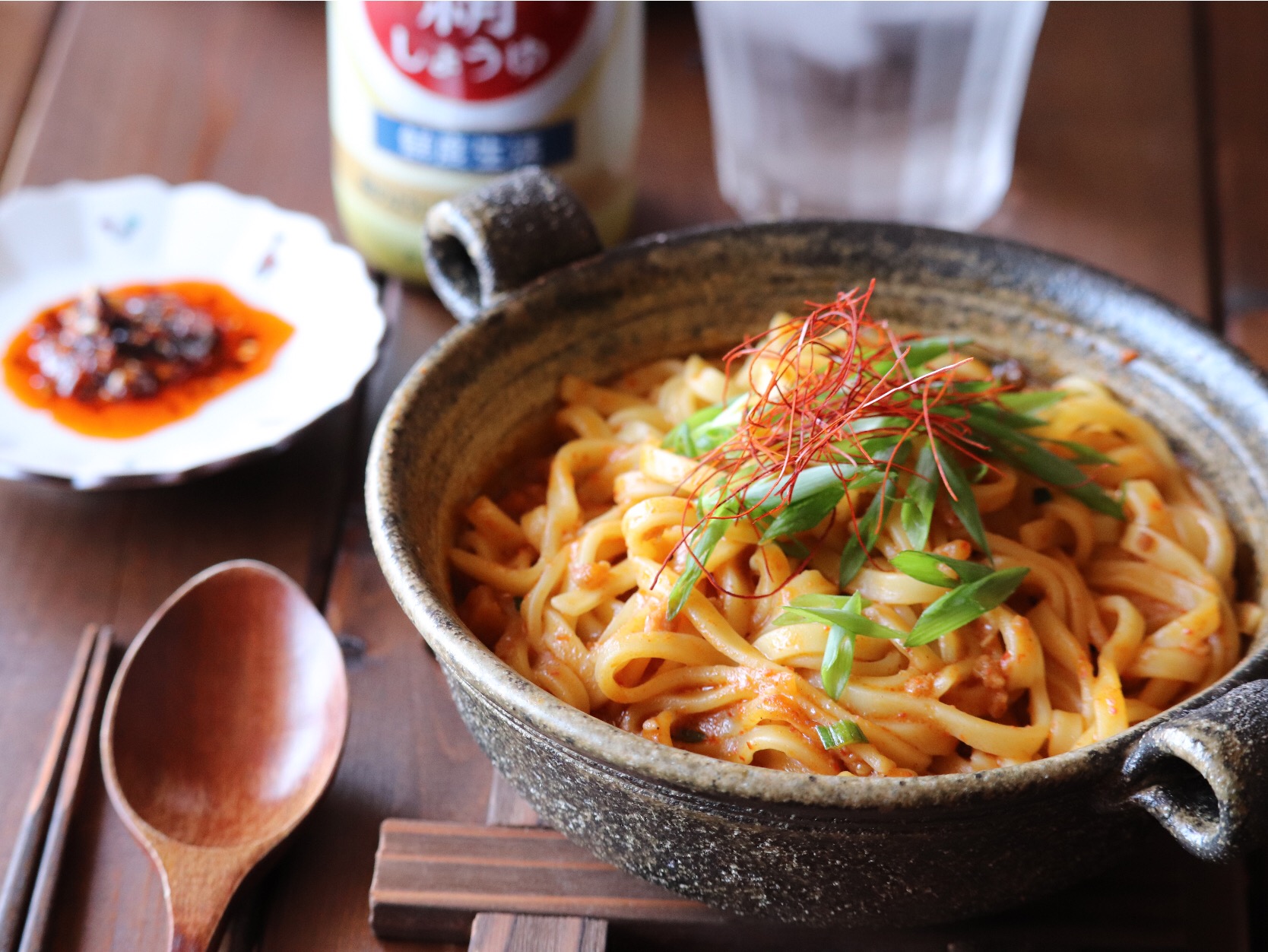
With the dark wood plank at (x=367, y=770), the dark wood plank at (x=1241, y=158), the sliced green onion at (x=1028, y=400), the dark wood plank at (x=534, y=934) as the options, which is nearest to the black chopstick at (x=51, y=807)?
the dark wood plank at (x=367, y=770)

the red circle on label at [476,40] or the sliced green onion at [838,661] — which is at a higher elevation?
the red circle on label at [476,40]

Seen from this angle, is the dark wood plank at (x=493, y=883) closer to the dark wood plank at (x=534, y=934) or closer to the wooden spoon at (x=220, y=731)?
the dark wood plank at (x=534, y=934)

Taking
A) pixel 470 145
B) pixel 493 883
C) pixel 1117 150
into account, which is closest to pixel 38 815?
pixel 493 883

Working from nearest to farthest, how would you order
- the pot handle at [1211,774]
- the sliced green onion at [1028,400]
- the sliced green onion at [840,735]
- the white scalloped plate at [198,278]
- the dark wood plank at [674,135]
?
the pot handle at [1211,774], the sliced green onion at [840,735], the sliced green onion at [1028,400], the white scalloped plate at [198,278], the dark wood plank at [674,135]

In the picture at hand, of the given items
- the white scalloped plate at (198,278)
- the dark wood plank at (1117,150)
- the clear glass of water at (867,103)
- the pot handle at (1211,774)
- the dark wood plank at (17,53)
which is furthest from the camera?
the dark wood plank at (17,53)

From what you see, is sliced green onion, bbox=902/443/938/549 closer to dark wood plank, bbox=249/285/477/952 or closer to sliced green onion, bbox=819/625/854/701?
sliced green onion, bbox=819/625/854/701

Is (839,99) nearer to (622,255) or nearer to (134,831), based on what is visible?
(622,255)

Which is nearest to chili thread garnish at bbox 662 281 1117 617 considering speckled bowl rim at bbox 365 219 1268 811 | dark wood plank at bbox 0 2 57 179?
speckled bowl rim at bbox 365 219 1268 811
